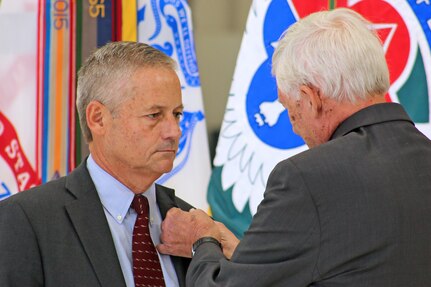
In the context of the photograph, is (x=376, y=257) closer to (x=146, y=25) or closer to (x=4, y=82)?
(x=146, y=25)

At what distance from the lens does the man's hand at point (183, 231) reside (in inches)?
75.2

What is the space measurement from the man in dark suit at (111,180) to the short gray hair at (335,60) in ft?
1.14

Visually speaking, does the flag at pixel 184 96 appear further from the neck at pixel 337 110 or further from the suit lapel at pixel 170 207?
the neck at pixel 337 110

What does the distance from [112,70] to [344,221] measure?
665 mm

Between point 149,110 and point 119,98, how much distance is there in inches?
3.0

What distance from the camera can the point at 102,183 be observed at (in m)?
1.92

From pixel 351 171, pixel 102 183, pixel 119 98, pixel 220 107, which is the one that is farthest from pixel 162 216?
pixel 220 107

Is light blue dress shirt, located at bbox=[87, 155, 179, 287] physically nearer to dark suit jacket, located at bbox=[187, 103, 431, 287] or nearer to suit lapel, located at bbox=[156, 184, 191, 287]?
suit lapel, located at bbox=[156, 184, 191, 287]

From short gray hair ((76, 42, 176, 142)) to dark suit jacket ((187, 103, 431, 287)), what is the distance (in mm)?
467

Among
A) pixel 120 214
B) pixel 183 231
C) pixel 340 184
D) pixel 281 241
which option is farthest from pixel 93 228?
pixel 340 184

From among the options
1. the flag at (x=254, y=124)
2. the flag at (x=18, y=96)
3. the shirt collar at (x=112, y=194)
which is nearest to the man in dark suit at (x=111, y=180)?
the shirt collar at (x=112, y=194)

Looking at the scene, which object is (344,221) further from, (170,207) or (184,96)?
(184,96)

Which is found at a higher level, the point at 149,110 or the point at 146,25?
the point at 146,25

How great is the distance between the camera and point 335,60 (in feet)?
5.34
